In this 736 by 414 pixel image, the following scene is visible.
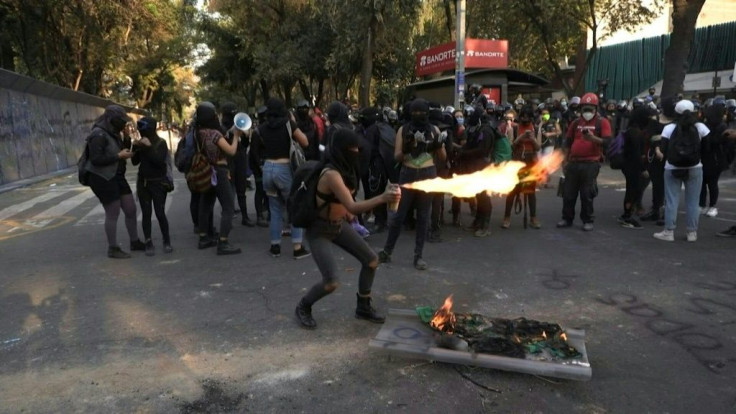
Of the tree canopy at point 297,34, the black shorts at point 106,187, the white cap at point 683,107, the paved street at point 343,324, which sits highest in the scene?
the tree canopy at point 297,34

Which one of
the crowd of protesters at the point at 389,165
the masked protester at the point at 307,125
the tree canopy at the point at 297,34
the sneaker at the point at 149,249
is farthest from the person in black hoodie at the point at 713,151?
the tree canopy at the point at 297,34

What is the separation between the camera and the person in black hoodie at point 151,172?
248 inches

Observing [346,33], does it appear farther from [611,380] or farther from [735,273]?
[611,380]

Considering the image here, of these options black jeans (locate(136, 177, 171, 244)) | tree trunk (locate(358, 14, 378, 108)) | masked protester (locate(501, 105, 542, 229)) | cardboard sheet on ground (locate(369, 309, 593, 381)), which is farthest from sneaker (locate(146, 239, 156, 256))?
tree trunk (locate(358, 14, 378, 108))

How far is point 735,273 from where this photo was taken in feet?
17.9

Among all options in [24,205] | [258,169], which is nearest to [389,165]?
[258,169]

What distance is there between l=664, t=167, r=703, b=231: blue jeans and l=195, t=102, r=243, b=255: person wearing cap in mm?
5462

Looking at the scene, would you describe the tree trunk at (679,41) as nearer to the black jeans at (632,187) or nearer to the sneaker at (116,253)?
the black jeans at (632,187)

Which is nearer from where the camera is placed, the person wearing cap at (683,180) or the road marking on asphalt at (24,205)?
the person wearing cap at (683,180)

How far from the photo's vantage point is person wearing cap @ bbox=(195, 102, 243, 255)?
6172mm

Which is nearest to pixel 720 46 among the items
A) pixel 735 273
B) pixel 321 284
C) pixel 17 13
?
pixel 735 273

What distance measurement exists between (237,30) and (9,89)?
17.3 metres

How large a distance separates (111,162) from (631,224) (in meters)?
7.10

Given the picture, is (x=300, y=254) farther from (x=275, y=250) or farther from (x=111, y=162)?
(x=111, y=162)
